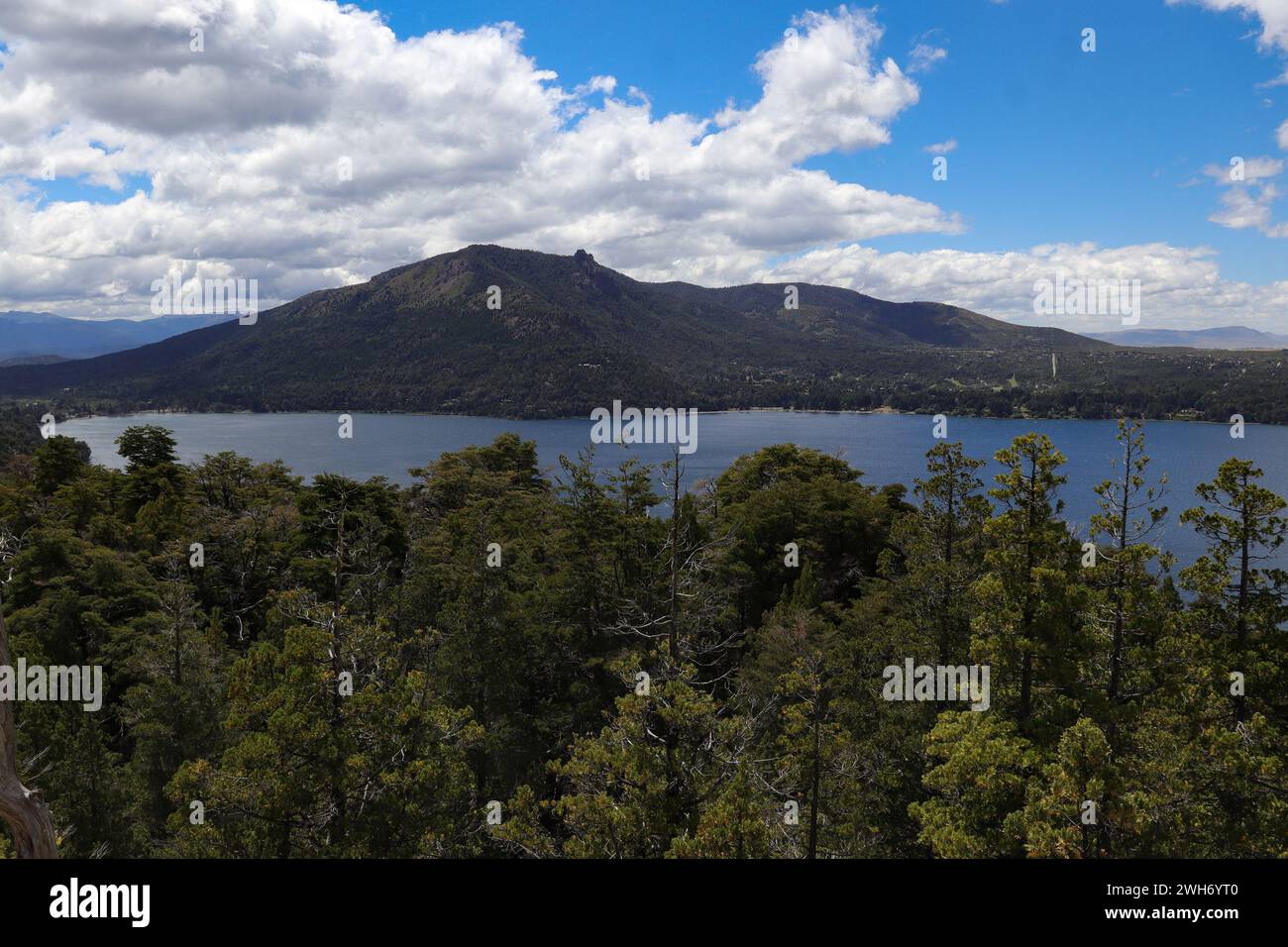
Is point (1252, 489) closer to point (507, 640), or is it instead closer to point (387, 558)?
point (507, 640)

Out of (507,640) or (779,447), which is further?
(779,447)

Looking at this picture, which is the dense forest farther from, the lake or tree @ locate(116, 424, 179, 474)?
the lake

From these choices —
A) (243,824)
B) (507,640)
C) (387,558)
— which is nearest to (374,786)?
(243,824)

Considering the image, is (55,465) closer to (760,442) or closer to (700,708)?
(700,708)

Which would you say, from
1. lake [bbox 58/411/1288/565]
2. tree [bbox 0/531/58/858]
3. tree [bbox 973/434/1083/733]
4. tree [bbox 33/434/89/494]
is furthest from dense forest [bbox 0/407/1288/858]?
lake [bbox 58/411/1288/565]

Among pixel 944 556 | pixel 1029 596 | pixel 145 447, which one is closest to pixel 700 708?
pixel 1029 596
